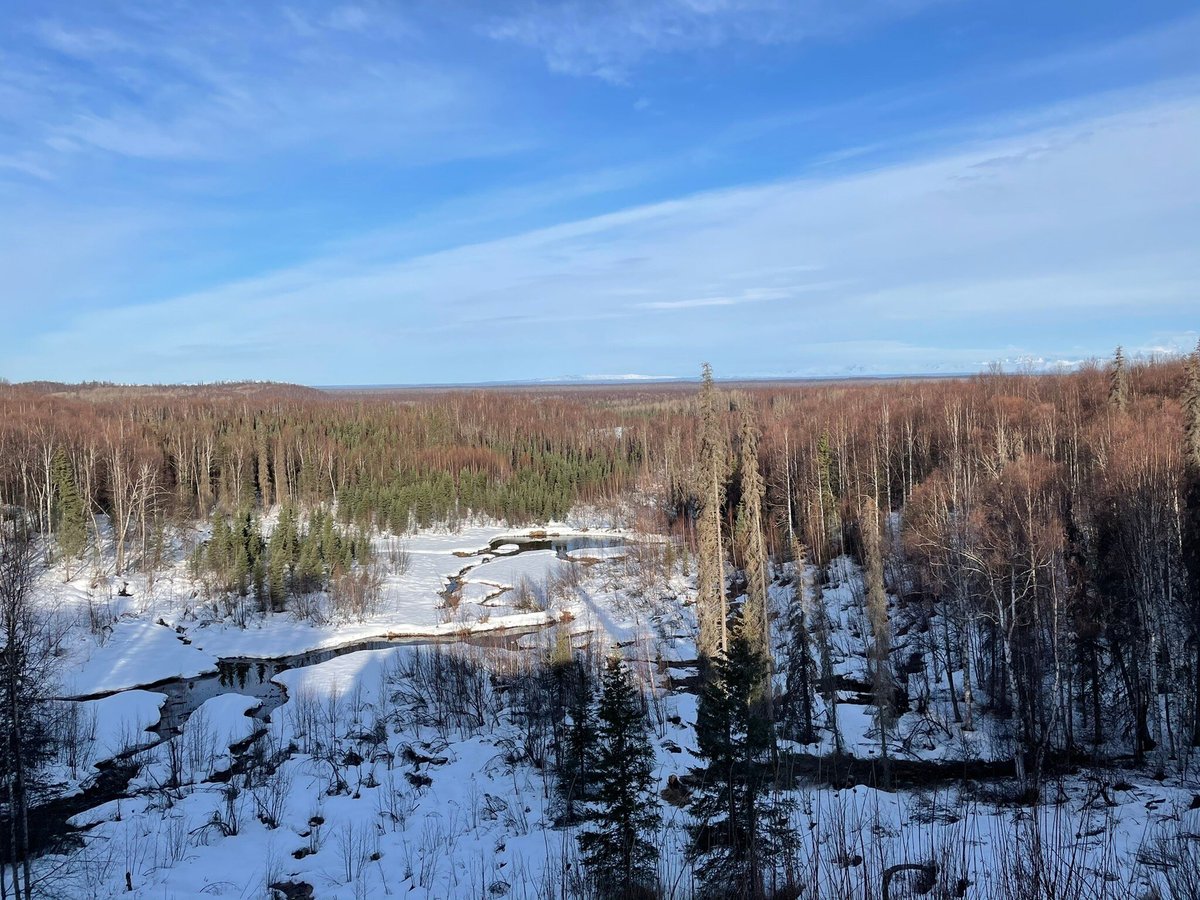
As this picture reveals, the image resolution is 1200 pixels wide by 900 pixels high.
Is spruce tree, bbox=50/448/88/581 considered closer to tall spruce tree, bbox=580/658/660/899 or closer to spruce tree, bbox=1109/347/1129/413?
tall spruce tree, bbox=580/658/660/899

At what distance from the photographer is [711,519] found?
31.5 m

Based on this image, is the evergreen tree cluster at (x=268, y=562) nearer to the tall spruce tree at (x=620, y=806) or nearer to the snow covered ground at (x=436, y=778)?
the snow covered ground at (x=436, y=778)

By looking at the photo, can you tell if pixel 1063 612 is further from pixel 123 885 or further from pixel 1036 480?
pixel 123 885

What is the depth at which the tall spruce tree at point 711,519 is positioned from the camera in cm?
3061

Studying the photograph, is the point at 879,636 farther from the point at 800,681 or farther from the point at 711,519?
the point at 711,519

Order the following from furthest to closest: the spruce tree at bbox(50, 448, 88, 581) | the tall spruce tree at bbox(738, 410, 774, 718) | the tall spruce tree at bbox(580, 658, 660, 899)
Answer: the spruce tree at bbox(50, 448, 88, 581) < the tall spruce tree at bbox(738, 410, 774, 718) < the tall spruce tree at bbox(580, 658, 660, 899)

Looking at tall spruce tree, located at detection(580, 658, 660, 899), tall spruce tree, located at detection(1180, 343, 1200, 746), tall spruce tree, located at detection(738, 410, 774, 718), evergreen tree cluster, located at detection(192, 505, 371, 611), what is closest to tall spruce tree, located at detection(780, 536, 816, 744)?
tall spruce tree, located at detection(738, 410, 774, 718)

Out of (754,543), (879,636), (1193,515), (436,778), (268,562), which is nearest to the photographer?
(436,778)

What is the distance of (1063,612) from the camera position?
30.8 meters

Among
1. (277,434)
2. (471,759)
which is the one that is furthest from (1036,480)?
(277,434)

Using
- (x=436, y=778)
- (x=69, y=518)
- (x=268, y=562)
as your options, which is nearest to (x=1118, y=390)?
(x=436, y=778)

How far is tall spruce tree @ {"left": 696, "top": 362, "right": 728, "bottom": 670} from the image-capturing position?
30609 millimetres

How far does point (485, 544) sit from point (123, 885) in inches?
2775

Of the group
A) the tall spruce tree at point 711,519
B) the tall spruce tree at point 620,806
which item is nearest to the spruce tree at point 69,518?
the tall spruce tree at point 711,519
